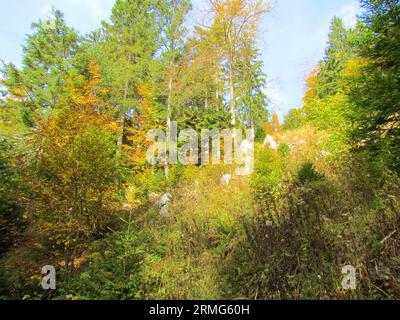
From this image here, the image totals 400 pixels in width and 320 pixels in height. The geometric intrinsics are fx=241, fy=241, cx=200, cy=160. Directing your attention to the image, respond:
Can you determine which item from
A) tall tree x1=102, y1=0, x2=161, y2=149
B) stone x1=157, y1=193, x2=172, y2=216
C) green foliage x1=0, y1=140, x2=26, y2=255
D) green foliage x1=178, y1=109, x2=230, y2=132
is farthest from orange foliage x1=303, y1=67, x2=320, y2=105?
green foliage x1=0, y1=140, x2=26, y2=255

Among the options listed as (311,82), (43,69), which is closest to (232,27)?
(43,69)

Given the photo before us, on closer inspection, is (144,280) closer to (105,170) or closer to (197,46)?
(105,170)

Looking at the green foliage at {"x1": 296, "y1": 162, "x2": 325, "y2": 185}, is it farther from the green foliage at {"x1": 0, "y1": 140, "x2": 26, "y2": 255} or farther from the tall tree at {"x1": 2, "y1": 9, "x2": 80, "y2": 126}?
the tall tree at {"x1": 2, "y1": 9, "x2": 80, "y2": 126}

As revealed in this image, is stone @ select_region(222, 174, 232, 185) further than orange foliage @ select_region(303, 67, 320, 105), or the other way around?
orange foliage @ select_region(303, 67, 320, 105)

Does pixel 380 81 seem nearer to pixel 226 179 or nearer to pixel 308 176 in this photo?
pixel 308 176

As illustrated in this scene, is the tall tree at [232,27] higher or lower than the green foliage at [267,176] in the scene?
higher

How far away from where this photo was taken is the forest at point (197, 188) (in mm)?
3756

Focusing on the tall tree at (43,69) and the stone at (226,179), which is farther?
the tall tree at (43,69)

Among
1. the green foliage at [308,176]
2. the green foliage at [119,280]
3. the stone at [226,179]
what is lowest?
the green foliage at [119,280]


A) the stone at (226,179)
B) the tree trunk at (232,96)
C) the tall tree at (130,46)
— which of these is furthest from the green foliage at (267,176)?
the tall tree at (130,46)

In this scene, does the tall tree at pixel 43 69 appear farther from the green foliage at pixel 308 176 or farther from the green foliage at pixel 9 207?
the green foliage at pixel 308 176

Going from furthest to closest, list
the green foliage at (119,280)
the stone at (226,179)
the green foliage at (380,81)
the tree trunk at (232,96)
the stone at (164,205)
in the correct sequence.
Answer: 1. the tree trunk at (232,96)
2. the stone at (226,179)
3. the stone at (164,205)
4. the green foliage at (380,81)
5. the green foliage at (119,280)

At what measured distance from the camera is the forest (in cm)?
376

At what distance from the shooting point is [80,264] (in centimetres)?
729
